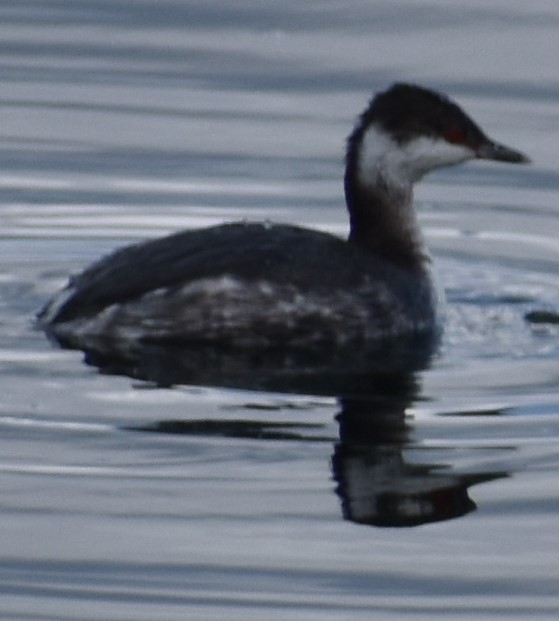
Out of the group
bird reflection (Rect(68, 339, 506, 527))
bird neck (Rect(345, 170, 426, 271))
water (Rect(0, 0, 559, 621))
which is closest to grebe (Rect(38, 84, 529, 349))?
bird neck (Rect(345, 170, 426, 271))

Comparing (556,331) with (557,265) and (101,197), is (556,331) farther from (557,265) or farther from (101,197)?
(101,197)

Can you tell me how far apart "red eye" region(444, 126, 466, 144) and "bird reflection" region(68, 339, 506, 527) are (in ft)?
3.25

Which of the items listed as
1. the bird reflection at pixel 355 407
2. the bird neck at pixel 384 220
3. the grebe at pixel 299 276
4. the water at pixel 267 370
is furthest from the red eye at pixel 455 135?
the bird reflection at pixel 355 407

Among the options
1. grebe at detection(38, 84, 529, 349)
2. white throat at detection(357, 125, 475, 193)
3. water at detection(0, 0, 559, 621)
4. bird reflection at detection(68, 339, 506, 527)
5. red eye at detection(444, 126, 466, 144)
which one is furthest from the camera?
red eye at detection(444, 126, 466, 144)

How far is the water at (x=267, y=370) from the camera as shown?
25.7ft

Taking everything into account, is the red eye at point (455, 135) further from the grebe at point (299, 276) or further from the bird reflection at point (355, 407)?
the bird reflection at point (355, 407)

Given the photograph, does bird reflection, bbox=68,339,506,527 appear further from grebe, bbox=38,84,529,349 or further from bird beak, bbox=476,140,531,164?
bird beak, bbox=476,140,531,164

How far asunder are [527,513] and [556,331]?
100.0 inches

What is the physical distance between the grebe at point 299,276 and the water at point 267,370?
27 centimetres

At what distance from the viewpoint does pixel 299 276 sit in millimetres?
10703

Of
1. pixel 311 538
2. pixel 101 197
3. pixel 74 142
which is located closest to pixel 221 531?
pixel 311 538

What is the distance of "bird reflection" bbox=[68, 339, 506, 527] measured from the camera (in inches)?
338

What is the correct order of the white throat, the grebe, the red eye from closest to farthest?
the grebe → the white throat → the red eye

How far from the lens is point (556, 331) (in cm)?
1088
